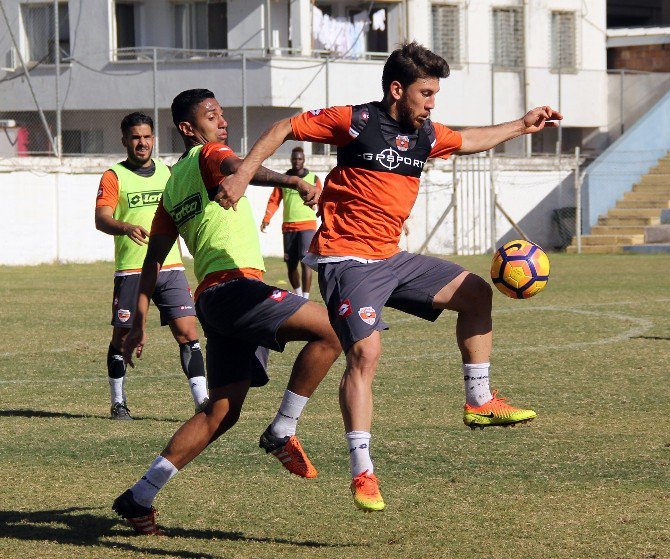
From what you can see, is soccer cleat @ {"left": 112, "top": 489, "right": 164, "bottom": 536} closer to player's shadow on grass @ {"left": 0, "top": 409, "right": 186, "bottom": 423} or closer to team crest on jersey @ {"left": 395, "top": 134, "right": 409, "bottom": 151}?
team crest on jersey @ {"left": 395, "top": 134, "right": 409, "bottom": 151}

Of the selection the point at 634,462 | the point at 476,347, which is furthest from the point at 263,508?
the point at 634,462

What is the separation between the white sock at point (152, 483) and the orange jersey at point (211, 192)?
0.87 meters

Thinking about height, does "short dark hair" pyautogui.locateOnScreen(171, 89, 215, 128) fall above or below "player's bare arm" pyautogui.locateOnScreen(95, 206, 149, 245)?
above

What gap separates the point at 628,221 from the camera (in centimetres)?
3484

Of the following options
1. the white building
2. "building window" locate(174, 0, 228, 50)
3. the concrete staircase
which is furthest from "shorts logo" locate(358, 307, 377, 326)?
"building window" locate(174, 0, 228, 50)

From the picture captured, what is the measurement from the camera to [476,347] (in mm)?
6926

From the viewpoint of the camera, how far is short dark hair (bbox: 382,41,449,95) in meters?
6.45

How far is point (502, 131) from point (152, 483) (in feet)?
8.73

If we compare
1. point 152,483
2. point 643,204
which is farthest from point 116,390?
point 643,204

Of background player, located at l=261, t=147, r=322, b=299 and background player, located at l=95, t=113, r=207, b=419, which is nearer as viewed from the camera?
background player, located at l=95, t=113, r=207, b=419

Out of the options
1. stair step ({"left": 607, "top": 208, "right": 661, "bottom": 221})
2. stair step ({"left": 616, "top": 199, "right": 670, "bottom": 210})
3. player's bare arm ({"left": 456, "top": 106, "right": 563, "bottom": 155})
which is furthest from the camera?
stair step ({"left": 616, "top": 199, "right": 670, "bottom": 210})

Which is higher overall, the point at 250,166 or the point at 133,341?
the point at 250,166

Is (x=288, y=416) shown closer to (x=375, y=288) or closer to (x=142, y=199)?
(x=375, y=288)

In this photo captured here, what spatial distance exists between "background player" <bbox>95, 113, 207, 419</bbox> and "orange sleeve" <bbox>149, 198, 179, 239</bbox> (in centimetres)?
266
